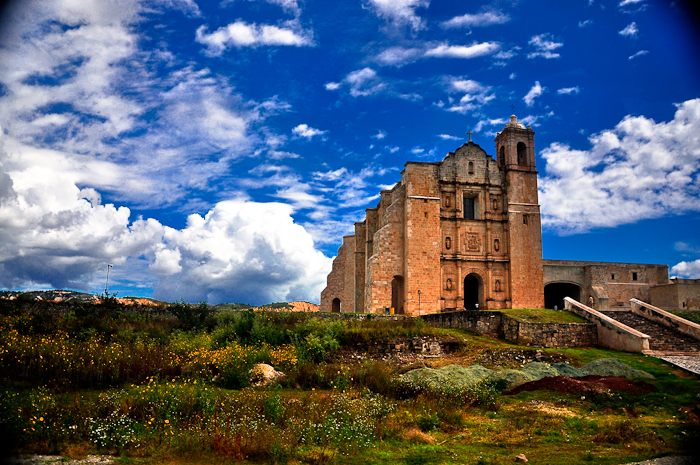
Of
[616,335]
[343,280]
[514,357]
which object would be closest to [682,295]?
A: [616,335]

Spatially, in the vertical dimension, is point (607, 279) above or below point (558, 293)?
above

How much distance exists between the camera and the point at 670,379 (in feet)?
41.0

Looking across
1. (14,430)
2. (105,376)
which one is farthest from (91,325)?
(14,430)

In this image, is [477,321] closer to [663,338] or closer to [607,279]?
[663,338]

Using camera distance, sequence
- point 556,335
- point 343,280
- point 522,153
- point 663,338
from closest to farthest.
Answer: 1. point 663,338
2. point 556,335
3. point 522,153
4. point 343,280

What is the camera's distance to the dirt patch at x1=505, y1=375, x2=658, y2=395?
11094 millimetres

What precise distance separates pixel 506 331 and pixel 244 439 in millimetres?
16813

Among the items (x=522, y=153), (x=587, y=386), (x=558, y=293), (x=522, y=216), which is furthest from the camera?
(x=558, y=293)

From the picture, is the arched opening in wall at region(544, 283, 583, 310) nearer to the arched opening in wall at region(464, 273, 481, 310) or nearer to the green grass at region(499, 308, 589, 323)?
the arched opening in wall at region(464, 273, 481, 310)

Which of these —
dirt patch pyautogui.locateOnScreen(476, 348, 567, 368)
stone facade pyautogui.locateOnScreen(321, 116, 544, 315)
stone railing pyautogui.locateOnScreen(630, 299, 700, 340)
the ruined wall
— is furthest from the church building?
dirt patch pyautogui.locateOnScreen(476, 348, 567, 368)

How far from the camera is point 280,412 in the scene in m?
8.09

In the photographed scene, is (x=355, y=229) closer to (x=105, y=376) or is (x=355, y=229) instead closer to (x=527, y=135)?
(x=527, y=135)

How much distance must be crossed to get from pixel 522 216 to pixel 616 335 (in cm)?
1625

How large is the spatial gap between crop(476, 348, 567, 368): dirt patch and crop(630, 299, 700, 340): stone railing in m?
6.14
